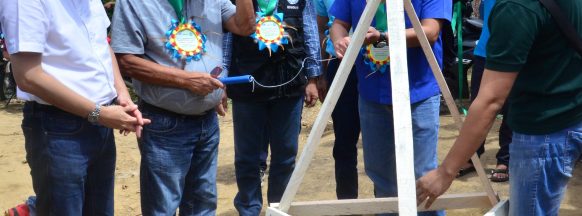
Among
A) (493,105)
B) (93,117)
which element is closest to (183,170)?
(93,117)

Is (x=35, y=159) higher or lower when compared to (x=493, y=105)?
lower

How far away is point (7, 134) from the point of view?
7180 millimetres

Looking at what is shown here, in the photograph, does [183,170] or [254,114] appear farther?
[254,114]

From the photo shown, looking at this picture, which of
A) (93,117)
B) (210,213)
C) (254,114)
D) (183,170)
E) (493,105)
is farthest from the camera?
(254,114)

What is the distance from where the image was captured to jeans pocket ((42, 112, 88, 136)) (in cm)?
263

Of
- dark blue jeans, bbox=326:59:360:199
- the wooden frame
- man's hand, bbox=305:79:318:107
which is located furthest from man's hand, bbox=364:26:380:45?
man's hand, bbox=305:79:318:107

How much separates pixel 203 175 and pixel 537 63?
156 centimetres

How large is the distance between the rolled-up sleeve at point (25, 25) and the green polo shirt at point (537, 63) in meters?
1.52

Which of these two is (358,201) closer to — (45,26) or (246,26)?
(246,26)

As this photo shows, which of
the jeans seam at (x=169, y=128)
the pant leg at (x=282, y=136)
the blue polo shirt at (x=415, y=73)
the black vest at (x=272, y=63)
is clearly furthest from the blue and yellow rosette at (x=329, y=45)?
the jeans seam at (x=169, y=128)

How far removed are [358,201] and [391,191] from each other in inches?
29.6

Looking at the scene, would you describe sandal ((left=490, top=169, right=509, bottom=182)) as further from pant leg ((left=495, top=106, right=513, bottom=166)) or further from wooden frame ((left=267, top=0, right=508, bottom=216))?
wooden frame ((left=267, top=0, right=508, bottom=216))

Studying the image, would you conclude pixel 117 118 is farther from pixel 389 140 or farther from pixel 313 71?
pixel 313 71

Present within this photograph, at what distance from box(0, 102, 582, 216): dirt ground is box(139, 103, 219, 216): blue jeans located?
4.78 feet
